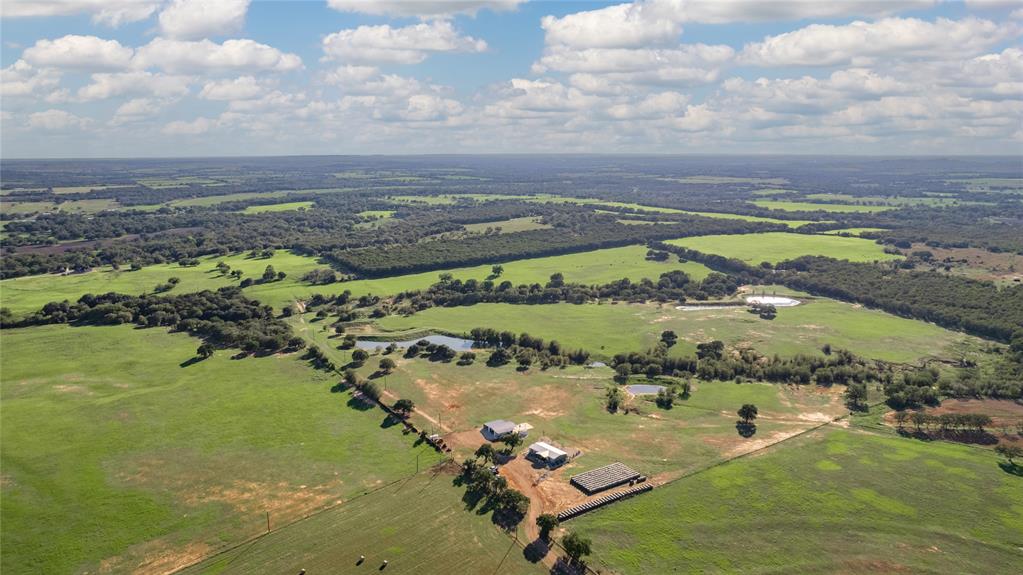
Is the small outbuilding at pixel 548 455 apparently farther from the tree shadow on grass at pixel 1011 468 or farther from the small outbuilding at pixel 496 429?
the tree shadow on grass at pixel 1011 468

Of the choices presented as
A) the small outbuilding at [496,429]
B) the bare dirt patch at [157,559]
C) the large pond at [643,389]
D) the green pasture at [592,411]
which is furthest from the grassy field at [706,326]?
the bare dirt patch at [157,559]

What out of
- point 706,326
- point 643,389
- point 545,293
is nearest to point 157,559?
point 643,389

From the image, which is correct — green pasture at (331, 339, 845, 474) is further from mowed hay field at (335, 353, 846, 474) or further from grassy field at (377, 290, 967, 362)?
grassy field at (377, 290, 967, 362)

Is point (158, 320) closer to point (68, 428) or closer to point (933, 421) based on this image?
point (68, 428)

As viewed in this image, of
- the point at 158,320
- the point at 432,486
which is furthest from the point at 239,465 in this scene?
the point at 158,320

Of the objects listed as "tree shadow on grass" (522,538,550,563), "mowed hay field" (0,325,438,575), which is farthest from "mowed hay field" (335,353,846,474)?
"mowed hay field" (0,325,438,575)
